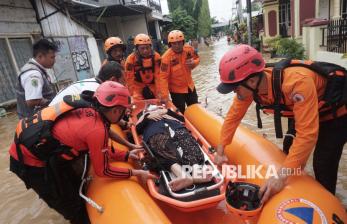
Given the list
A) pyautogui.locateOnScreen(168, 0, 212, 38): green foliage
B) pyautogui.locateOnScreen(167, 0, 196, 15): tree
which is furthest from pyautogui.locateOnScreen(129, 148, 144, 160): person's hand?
pyautogui.locateOnScreen(167, 0, 196, 15): tree

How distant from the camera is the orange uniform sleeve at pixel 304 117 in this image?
63.8 inches

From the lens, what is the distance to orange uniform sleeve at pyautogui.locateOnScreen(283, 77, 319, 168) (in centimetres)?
162

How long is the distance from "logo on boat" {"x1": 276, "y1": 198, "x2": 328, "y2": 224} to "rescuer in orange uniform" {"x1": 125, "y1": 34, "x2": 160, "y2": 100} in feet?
10.4

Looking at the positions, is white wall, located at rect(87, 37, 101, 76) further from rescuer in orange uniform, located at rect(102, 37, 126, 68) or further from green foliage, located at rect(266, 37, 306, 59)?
rescuer in orange uniform, located at rect(102, 37, 126, 68)

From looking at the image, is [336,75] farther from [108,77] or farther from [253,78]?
[108,77]

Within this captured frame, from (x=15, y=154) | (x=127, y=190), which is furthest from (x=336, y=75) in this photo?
(x=15, y=154)

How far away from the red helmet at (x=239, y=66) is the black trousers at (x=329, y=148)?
2.33 ft

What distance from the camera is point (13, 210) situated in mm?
3281

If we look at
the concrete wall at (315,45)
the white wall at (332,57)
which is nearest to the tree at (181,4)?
the concrete wall at (315,45)

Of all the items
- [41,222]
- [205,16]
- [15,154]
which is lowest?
[41,222]

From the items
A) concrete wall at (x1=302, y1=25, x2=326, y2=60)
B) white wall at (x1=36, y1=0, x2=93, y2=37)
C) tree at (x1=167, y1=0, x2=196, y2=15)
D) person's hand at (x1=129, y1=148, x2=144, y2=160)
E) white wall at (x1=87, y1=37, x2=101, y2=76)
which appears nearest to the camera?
person's hand at (x1=129, y1=148, x2=144, y2=160)

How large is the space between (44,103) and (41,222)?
1.31 metres

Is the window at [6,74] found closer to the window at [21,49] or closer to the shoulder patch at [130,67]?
the window at [21,49]

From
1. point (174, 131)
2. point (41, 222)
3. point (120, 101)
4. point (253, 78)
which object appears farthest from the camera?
point (41, 222)
